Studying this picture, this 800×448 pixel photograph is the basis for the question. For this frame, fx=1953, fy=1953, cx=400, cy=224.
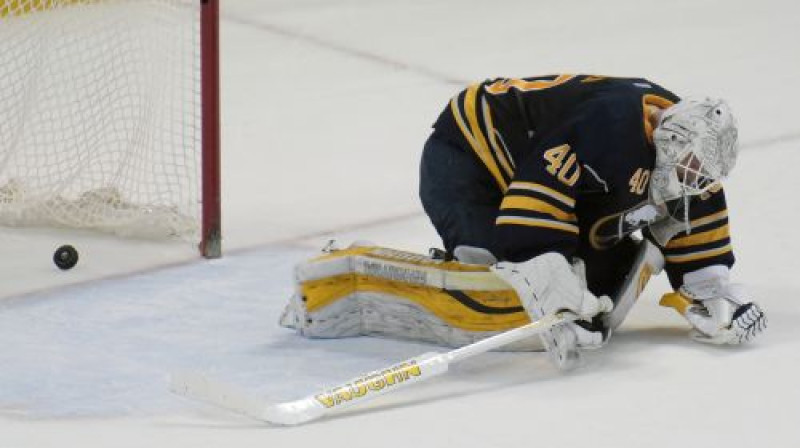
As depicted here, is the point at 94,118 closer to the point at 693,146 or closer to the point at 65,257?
the point at 65,257

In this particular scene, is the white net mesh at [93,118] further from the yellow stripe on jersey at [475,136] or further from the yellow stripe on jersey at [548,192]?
the yellow stripe on jersey at [548,192]

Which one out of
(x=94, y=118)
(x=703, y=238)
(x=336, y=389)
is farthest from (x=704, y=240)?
(x=94, y=118)

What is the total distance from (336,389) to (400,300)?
400 mm

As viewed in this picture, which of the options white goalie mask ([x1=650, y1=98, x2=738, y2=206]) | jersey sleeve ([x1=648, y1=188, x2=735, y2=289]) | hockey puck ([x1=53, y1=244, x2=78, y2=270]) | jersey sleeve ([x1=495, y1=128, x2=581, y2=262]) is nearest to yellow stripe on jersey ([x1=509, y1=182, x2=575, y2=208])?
jersey sleeve ([x1=495, y1=128, x2=581, y2=262])

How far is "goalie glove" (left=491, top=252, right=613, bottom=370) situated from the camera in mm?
3141

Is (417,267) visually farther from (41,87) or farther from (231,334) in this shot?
(41,87)

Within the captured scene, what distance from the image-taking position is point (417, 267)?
3352 mm

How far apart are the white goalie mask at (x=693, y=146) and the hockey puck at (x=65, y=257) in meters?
1.29

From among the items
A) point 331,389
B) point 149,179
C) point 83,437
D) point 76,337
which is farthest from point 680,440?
point 149,179

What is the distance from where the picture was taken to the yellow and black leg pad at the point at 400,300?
10.8ft

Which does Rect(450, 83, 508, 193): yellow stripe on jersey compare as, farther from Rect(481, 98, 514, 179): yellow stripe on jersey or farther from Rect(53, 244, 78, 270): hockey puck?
Rect(53, 244, 78, 270): hockey puck

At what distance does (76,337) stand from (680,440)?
3.74ft

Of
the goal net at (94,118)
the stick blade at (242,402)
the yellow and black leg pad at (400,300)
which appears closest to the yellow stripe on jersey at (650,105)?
the yellow and black leg pad at (400,300)

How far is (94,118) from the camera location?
431 cm
